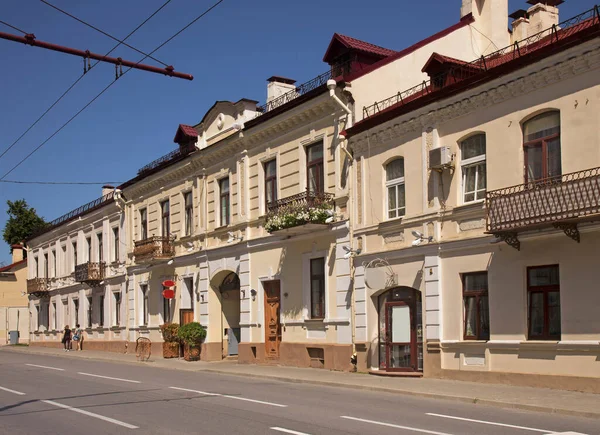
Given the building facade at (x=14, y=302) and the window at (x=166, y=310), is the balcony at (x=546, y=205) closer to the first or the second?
the window at (x=166, y=310)

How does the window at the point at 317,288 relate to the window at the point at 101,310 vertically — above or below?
above

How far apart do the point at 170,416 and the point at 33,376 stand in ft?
39.1

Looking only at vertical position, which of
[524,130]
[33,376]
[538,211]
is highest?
[524,130]

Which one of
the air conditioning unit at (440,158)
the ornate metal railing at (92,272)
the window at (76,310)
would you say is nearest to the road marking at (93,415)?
the air conditioning unit at (440,158)

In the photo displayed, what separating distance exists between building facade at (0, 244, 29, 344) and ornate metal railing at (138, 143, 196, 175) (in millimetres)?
28146

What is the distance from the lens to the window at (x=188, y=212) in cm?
3281

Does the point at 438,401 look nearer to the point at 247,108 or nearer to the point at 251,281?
the point at 251,281

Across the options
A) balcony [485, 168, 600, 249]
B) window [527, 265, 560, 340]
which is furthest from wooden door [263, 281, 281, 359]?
window [527, 265, 560, 340]

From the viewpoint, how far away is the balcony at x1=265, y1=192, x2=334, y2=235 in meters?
23.1

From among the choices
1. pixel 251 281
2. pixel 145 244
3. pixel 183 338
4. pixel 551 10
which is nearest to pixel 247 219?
pixel 251 281

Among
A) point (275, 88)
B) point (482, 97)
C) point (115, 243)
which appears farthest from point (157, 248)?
point (482, 97)

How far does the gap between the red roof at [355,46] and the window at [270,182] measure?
431 centimetres

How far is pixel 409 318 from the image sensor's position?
68.3ft

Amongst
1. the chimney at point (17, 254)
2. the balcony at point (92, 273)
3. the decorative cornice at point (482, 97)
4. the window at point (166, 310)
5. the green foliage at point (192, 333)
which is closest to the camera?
the decorative cornice at point (482, 97)
